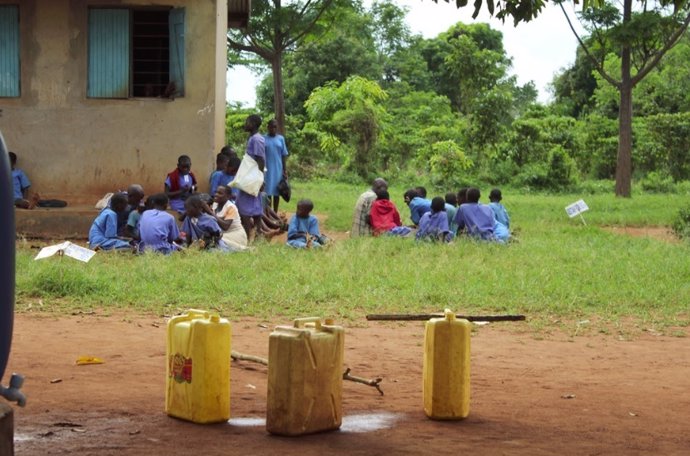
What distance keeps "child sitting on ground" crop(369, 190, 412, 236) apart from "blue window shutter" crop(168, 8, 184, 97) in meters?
2.98

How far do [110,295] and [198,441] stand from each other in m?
4.86

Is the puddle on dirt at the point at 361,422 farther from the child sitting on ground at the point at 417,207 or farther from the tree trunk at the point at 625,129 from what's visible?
the tree trunk at the point at 625,129

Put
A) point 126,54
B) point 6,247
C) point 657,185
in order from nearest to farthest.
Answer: point 6,247, point 126,54, point 657,185

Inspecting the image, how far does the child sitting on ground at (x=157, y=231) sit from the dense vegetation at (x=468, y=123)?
12393mm

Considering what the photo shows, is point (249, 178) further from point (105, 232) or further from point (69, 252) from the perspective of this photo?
point (69, 252)

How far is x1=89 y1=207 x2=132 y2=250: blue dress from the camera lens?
12.7m

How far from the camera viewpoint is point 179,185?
1438 cm

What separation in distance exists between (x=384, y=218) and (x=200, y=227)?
2931mm

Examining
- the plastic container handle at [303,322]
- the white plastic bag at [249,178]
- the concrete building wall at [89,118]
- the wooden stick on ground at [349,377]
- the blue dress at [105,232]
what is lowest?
the wooden stick on ground at [349,377]

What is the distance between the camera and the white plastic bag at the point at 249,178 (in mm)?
13906

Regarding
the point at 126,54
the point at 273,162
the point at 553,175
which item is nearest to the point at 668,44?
the point at 553,175

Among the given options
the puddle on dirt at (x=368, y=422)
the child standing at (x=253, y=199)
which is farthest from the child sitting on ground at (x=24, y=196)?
the puddle on dirt at (x=368, y=422)

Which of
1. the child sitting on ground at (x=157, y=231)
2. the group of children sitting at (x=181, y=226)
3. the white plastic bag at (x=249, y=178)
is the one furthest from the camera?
the white plastic bag at (x=249, y=178)

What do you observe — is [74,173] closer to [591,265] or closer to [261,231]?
[261,231]
